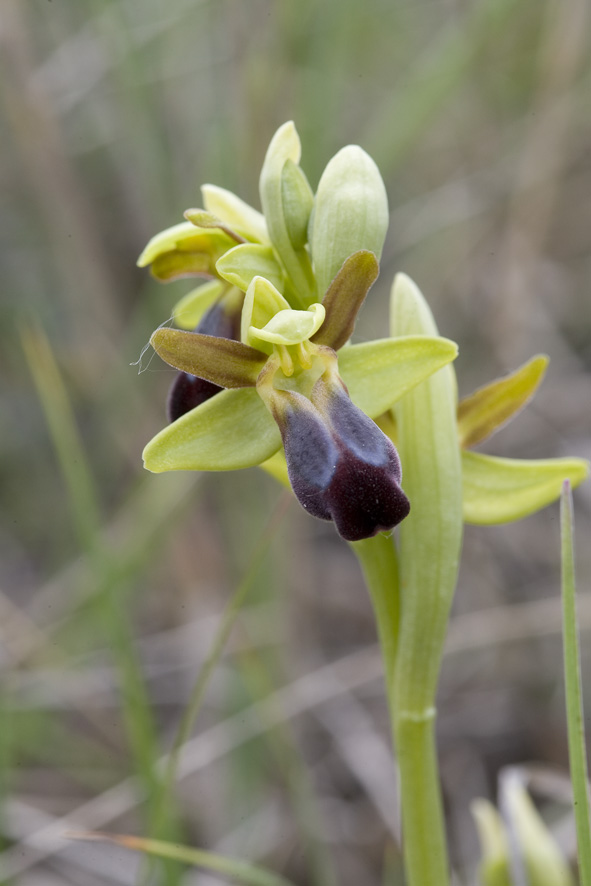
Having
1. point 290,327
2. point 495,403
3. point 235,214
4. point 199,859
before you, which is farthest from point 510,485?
point 199,859

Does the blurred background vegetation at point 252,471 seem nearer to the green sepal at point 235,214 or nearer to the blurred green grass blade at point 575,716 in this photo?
the green sepal at point 235,214

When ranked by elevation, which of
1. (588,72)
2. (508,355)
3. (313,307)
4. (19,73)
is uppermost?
(19,73)

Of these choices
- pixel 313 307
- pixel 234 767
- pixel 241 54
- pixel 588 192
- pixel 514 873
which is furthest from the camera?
pixel 588 192

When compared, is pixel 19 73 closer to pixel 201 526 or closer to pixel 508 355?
pixel 201 526

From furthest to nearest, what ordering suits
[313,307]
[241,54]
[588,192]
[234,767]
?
[588,192]
[241,54]
[234,767]
[313,307]

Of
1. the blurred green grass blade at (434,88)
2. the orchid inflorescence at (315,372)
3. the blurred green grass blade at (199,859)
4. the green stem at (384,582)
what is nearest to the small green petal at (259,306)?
the orchid inflorescence at (315,372)

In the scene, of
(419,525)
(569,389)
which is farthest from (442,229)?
(419,525)

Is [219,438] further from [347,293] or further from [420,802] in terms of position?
[420,802]
